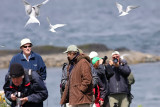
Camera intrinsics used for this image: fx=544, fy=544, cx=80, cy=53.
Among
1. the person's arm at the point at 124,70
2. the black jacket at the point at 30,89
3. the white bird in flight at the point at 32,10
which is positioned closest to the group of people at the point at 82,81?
the person's arm at the point at 124,70

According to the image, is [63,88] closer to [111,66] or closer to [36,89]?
[111,66]

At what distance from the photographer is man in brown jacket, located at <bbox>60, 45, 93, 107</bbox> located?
7719mm

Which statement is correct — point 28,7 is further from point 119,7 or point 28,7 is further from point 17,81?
point 17,81

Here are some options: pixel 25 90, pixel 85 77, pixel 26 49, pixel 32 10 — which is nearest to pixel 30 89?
pixel 25 90

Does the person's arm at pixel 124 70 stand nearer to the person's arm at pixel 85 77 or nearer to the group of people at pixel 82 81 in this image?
the group of people at pixel 82 81

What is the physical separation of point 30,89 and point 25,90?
6cm

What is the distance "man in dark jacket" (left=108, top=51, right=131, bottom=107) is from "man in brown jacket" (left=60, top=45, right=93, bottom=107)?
1.81m

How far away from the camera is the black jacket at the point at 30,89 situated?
5.56 m

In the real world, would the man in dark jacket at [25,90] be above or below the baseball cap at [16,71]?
below

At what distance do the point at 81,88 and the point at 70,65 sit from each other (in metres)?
0.51

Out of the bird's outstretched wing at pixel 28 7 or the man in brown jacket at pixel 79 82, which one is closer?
the man in brown jacket at pixel 79 82

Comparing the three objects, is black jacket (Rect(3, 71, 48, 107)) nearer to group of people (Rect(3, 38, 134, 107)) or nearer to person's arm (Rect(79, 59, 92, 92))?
group of people (Rect(3, 38, 134, 107))

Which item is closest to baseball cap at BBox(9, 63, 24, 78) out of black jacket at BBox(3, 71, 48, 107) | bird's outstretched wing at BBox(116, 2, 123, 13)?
black jacket at BBox(3, 71, 48, 107)

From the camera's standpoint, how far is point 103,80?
8.86 meters
